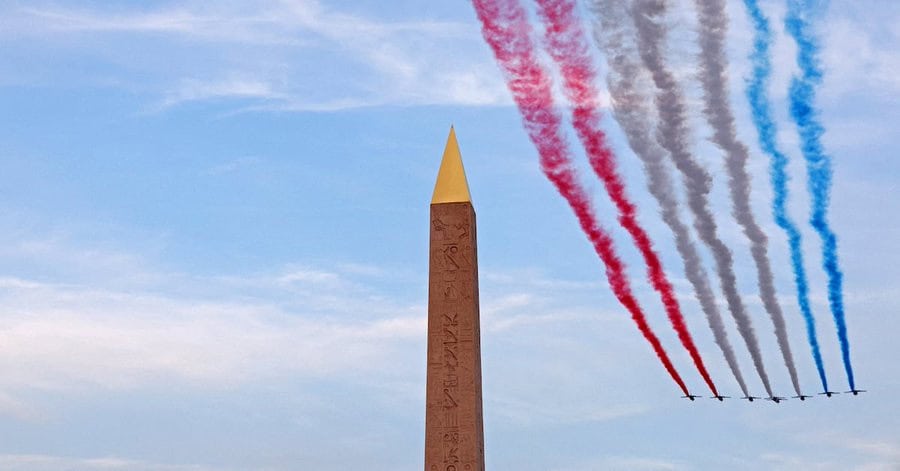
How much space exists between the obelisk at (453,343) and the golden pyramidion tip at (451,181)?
0.07 ft

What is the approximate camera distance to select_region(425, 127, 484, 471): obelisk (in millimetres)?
30094

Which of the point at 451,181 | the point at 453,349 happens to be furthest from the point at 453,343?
the point at 451,181

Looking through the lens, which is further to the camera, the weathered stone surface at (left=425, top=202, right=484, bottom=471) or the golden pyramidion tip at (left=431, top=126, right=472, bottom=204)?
the golden pyramidion tip at (left=431, top=126, right=472, bottom=204)

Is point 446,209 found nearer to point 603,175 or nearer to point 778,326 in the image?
point 603,175

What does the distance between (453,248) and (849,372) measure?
9703mm

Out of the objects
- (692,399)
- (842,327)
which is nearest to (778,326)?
(842,327)

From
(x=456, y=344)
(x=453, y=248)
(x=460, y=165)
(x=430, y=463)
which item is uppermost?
(x=460, y=165)

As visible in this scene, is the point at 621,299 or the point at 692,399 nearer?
the point at 621,299

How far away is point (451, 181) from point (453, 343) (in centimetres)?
363

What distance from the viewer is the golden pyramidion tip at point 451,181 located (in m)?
31.7

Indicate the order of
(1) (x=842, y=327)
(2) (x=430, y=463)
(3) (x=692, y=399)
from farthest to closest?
(3) (x=692, y=399) < (1) (x=842, y=327) < (2) (x=430, y=463)

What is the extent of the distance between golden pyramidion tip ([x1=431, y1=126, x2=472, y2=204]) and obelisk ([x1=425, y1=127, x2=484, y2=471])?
21mm

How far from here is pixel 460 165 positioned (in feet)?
107

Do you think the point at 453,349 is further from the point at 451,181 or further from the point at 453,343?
the point at 451,181
